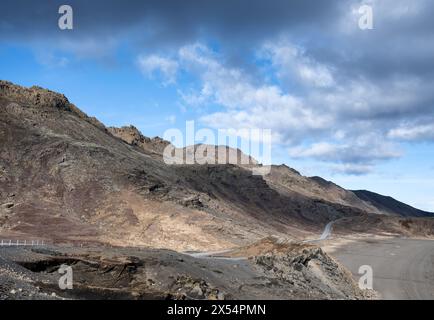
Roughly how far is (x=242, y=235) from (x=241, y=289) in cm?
3857

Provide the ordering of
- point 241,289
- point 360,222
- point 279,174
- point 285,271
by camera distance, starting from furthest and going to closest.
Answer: point 279,174 → point 360,222 → point 285,271 → point 241,289

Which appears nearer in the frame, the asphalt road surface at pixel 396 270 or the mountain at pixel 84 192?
the asphalt road surface at pixel 396 270

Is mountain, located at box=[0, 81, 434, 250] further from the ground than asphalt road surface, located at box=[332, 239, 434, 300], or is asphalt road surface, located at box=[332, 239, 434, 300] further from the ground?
mountain, located at box=[0, 81, 434, 250]

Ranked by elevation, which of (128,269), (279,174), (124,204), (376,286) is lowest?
(376,286)

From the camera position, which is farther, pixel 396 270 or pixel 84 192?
pixel 84 192

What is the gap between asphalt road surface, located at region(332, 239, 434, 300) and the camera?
3772 centimetres

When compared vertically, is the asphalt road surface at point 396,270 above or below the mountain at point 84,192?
below

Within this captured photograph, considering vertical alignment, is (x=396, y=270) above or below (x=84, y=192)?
below

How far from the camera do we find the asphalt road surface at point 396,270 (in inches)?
1485

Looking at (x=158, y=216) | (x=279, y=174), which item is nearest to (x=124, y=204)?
(x=158, y=216)

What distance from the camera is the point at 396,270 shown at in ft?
167

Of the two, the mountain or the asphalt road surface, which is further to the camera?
the mountain

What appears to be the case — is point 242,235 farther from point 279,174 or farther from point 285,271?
point 279,174

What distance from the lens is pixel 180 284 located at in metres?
22.0
